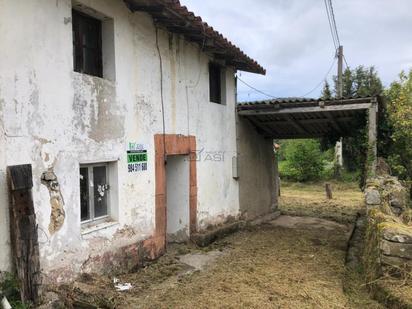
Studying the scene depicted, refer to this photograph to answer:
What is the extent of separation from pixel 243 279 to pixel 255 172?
6330 mm

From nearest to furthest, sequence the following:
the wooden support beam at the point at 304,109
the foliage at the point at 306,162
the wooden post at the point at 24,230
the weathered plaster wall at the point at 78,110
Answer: the wooden post at the point at 24,230 < the weathered plaster wall at the point at 78,110 < the wooden support beam at the point at 304,109 < the foliage at the point at 306,162

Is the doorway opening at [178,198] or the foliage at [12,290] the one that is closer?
the foliage at [12,290]

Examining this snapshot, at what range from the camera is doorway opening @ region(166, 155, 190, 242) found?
8812 millimetres

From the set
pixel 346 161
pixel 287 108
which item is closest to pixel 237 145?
pixel 287 108

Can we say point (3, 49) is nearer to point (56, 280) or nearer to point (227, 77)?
point (56, 280)

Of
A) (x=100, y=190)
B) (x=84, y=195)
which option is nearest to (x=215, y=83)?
(x=100, y=190)

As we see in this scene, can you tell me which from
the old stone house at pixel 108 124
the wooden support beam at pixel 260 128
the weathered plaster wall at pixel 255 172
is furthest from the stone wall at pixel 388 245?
the wooden support beam at pixel 260 128

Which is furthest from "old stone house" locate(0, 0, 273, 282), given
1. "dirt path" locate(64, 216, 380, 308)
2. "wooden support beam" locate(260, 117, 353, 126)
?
"wooden support beam" locate(260, 117, 353, 126)

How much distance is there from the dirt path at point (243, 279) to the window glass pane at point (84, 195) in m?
0.99

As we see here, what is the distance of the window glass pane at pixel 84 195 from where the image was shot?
602 centimetres

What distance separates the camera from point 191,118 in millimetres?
8836

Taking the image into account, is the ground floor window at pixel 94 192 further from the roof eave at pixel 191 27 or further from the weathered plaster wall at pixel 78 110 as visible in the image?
the roof eave at pixel 191 27

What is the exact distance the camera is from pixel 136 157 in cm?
694

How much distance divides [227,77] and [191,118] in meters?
2.49
